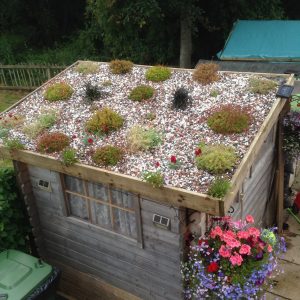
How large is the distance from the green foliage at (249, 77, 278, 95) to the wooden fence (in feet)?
39.4

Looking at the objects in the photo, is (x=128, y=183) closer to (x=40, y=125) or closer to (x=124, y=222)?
A: (x=124, y=222)

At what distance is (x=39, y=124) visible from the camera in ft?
23.0

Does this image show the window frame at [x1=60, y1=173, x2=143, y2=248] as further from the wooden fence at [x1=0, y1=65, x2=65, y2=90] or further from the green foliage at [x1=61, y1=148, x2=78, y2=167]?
the wooden fence at [x1=0, y1=65, x2=65, y2=90]

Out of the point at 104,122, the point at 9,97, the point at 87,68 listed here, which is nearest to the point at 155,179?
the point at 104,122

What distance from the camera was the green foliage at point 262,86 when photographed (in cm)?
687

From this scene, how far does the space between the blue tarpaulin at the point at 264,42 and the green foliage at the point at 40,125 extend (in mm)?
8789

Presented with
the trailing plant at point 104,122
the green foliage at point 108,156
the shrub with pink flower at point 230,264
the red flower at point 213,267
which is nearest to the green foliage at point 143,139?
the green foliage at point 108,156

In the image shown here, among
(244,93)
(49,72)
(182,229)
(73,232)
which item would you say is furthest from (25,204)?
(49,72)

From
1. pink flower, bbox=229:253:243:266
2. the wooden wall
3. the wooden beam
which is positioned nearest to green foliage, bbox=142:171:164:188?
the wooden beam

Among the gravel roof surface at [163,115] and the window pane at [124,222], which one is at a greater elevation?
the gravel roof surface at [163,115]

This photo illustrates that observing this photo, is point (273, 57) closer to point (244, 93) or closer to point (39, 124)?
point (244, 93)

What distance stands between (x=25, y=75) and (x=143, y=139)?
46.1ft

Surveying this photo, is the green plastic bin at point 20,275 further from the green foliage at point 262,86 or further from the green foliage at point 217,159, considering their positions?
the green foliage at point 262,86

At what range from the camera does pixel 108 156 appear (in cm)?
585
